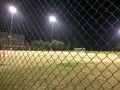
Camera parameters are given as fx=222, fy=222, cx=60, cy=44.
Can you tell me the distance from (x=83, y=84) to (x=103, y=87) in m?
0.48

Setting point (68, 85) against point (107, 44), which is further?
point (68, 85)

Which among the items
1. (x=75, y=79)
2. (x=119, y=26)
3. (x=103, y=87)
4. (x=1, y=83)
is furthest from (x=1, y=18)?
(x=119, y=26)

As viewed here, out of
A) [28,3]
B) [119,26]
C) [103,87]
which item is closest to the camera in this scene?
[119,26]

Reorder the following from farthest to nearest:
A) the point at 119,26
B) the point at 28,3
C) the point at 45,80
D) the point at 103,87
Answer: the point at 45,80 → the point at 103,87 → the point at 28,3 → the point at 119,26

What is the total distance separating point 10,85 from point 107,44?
9.05 feet

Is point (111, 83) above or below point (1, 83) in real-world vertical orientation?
below

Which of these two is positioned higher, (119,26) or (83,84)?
(83,84)

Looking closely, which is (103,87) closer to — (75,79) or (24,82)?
(75,79)

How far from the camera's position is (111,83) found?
4.97 metres

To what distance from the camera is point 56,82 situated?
5.02m

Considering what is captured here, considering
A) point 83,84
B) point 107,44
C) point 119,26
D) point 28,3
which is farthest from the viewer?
point 83,84

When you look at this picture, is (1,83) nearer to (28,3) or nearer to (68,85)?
(68,85)

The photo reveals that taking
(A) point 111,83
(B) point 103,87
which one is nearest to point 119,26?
(B) point 103,87

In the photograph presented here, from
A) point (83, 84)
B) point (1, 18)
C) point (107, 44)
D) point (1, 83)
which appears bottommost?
point (107, 44)
